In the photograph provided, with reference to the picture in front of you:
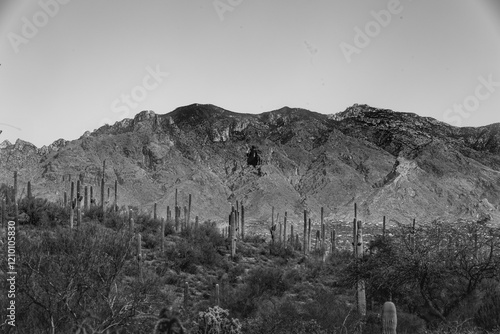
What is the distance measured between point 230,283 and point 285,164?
72.1m

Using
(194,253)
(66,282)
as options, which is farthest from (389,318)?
(194,253)

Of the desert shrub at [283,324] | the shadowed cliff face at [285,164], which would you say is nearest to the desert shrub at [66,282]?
the desert shrub at [283,324]

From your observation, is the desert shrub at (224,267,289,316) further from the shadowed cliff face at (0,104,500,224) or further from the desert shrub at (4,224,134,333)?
the shadowed cliff face at (0,104,500,224)

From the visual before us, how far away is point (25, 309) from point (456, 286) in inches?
569

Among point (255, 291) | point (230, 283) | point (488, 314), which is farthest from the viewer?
point (230, 283)

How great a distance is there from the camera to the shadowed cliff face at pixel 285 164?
79.4 meters

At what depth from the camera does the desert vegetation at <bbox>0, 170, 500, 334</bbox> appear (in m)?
9.21

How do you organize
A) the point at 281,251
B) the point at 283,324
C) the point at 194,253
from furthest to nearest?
the point at 281,251, the point at 194,253, the point at 283,324

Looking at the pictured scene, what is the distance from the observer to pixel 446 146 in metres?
94.2

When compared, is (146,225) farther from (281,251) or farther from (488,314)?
(488,314)

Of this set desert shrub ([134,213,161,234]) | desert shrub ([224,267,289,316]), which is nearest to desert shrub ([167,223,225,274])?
desert shrub ([134,213,161,234])

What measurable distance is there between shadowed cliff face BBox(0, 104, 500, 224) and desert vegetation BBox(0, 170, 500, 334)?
48735mm

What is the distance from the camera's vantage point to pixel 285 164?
9550 centimetres

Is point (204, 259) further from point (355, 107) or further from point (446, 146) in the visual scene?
point (355, 107)
